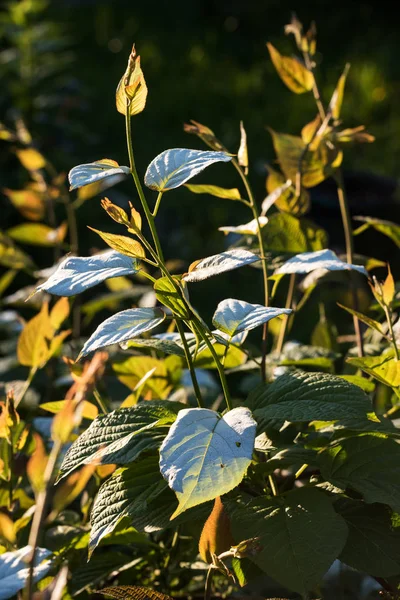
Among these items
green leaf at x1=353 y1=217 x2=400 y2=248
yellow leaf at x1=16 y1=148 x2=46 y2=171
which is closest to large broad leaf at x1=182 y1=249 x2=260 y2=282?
green leaf at x1=353 y1=217 x2=400 y2=248

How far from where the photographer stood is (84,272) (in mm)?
907

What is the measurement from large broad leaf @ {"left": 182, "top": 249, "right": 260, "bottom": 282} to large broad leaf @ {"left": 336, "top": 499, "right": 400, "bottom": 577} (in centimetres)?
36

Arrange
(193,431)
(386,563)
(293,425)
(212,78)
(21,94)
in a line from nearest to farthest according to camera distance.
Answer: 1. (193,431)
2. (386,563)
3. (293,425)
4. (21,94)
5. (212,78)

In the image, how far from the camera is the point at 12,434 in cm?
105

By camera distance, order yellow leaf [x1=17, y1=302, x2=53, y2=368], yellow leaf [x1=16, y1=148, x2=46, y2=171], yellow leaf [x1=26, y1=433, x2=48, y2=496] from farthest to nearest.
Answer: yellow leaf [x1=16, y1=148, x2=46, y2=171]
yellow leaf [x1=17, y1=302, x2=53, y2=368]
yellow leaf [x1=26, y1=433, x2=48, y2=496]

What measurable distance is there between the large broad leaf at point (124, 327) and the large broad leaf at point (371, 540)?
0.36 metres

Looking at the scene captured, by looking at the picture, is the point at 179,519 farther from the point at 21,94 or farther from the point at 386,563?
the point at 21,94

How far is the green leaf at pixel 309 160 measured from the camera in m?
1.33

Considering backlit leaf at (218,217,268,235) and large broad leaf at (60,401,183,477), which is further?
backlit leaf at (218,217,268,235)

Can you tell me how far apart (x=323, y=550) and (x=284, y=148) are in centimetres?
71

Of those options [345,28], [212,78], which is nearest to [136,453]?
[212,78]

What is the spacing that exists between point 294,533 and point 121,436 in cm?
Answer: 23

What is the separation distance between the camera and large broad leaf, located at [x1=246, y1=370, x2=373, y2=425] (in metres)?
0.89

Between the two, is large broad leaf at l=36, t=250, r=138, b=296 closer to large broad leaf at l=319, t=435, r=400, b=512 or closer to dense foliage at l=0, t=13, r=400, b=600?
dense foliage at l=0, t=13, r=400, b=600
